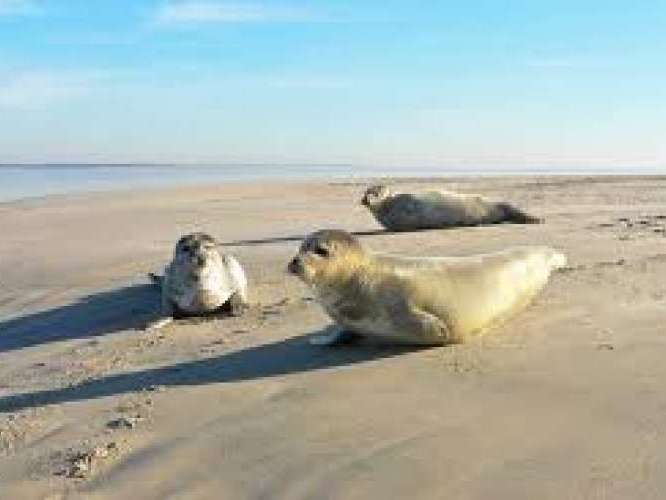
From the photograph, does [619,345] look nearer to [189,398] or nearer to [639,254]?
[189,398]

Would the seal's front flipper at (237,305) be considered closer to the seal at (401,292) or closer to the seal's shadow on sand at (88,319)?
the seal's shadow on sand at (88,319)

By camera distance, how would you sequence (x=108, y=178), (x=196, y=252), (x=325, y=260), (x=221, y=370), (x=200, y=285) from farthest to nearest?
(x=108, y=178) → (x=196, y=252) → (x=200, y=285) → (x=325, y=260) → (x=221, y=370)

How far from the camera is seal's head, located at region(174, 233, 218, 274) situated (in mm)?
8484

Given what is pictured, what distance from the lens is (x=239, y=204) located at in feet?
63.8

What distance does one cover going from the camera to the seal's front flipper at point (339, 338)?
619 centimetres

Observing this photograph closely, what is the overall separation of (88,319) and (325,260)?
8.67ft

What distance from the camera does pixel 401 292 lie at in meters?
6.12

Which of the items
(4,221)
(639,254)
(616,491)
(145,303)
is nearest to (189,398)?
(616,491)

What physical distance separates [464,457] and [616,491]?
60cm

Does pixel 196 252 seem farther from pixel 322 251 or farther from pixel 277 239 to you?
pixel 277 239

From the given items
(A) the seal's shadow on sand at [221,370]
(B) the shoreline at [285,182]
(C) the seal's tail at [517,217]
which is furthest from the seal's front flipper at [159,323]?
(B) the shoreline at [285,182]

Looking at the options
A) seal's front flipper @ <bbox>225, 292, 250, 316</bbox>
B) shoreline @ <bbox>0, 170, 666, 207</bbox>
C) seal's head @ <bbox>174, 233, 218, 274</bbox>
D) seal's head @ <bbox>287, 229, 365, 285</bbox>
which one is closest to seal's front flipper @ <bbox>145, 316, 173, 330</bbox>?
seal's front flipper @ <bbox>225, 292, 250, 316</bbox>

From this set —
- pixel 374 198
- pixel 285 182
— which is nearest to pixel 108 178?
pixel 285 182

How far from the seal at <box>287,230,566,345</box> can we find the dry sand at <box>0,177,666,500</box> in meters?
0.12
